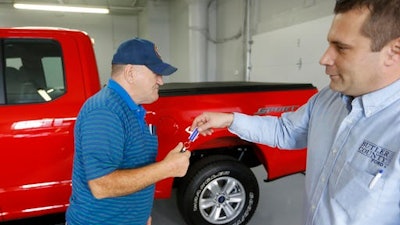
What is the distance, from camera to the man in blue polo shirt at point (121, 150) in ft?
4.02

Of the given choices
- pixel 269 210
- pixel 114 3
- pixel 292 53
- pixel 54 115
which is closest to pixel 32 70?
pixel 54 115

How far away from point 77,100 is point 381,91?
2023mm

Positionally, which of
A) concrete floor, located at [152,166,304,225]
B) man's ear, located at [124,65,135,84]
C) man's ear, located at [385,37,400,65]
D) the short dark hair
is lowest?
concrete floor, located at [152,166,304,225]

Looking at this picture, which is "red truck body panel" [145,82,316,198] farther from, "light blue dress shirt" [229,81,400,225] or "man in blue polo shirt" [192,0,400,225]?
"man in blue polo shirt" [192,0,400,225]

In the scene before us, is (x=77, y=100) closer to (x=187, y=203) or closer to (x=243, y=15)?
(x=187, y=203)

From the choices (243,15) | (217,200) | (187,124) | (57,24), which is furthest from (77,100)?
(57,24)

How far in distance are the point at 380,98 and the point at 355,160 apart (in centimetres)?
22

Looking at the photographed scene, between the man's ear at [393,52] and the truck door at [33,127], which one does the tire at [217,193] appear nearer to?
the truck door at [33,127]

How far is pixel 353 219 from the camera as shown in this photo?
0.94 m

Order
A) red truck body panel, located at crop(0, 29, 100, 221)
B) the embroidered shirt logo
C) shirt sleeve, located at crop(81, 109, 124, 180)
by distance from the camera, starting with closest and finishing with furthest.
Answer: the embroidered shirt logo, shirt sleeve, located at crop(81, 109, 124, 180), red truck body panel, located at crop(0, 29, 100, 221)

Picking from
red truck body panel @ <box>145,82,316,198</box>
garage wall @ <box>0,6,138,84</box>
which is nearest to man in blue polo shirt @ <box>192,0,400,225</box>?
red truck body panel @ <box>145,82,316,198</box>

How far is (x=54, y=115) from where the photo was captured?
85.4 inches

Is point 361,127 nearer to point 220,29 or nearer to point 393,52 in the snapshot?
point 393,52

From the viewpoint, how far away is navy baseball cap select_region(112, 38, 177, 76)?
1.37m
